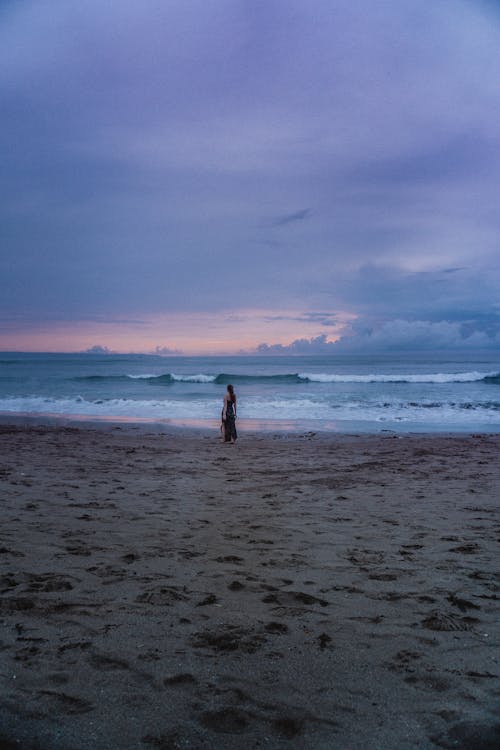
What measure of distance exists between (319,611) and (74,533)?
273 centimetres

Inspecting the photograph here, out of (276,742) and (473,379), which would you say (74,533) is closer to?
(276,742)

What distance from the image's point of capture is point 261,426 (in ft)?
54.3

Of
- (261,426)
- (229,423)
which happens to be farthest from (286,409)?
(229,423)

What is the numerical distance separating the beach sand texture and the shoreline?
8133 mm

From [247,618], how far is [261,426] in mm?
13217

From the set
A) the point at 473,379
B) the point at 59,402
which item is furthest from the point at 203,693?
the point at 473,379

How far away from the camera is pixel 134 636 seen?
3.08 m

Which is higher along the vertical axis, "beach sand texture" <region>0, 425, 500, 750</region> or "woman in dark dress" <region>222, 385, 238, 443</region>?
"woman in dark dress" <region>222, 385, 238, 443</region>

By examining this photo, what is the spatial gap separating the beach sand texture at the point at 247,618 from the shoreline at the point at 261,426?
26.7 feet

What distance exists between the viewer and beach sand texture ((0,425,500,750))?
2.36 metres

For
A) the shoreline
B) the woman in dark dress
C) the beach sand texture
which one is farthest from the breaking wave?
the beach sand texture

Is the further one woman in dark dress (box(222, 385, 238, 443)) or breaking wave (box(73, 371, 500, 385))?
breaking wave (box(73, 371, 500, 385))

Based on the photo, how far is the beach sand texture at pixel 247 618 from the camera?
236cm

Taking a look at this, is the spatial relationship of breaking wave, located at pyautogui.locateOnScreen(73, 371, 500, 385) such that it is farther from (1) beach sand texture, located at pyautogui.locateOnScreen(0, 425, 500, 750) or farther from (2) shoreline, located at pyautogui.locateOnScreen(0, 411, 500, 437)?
(1) beach sand texture, located at pyautogui.locateOnScreen(0, 425, 500, 750)
